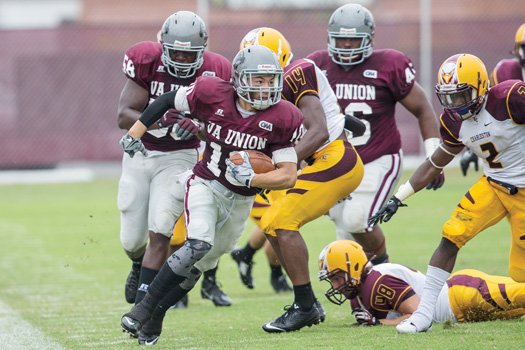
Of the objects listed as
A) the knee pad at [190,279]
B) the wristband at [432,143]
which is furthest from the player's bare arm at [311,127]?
the wristband at [432,143]

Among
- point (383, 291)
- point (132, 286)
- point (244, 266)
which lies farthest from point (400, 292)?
point (244, 266)

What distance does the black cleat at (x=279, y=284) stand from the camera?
8.34 meters

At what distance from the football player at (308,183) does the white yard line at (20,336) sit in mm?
1279

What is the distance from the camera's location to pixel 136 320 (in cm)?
582

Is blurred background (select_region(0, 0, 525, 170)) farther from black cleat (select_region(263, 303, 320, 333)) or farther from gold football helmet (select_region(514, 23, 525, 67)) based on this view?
black cleat (select_region(263, 303, 320, 333))

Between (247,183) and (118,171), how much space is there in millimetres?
12751

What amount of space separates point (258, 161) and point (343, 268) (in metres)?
0.93

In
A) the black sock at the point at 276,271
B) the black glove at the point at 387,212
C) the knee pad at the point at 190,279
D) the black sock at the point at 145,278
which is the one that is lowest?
the black sock at the point at 276,271

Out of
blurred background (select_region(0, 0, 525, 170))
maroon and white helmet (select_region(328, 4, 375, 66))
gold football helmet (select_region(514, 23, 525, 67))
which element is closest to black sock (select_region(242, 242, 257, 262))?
maroon and white helmet (select_region(328, 4, 375, 66))

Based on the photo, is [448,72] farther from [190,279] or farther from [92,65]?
[92,65]

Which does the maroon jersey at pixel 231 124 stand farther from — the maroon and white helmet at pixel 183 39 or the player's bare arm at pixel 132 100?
the player's bare arm at pixel 132 100

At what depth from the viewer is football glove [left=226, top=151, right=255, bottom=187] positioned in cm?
571

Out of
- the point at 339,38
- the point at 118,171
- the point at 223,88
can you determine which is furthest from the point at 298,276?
the point at 118,171

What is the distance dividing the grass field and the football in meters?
A: 0.94
